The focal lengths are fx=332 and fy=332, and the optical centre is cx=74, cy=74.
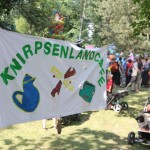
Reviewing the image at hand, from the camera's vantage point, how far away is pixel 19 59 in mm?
5023

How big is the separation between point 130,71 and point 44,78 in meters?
12.0

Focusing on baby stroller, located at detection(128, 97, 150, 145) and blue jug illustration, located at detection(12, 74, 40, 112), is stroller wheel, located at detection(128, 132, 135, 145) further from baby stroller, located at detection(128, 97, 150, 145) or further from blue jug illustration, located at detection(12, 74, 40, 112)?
blue jug illustration, located at detection(12, 74, 40, 112)

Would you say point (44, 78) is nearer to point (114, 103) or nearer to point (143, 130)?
point (143, 130)

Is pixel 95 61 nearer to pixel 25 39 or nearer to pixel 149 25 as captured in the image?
pixel 25 39

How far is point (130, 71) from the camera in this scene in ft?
55.8

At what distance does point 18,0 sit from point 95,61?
308 inches

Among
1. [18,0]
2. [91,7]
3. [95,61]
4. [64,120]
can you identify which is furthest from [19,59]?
[91,7]

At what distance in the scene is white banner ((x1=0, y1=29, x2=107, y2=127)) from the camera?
4.89 m

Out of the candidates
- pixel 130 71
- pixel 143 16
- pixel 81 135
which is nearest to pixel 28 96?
pixel 81 135

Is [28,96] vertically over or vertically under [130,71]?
under

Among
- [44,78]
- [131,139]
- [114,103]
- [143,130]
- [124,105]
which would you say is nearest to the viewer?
[44,78]

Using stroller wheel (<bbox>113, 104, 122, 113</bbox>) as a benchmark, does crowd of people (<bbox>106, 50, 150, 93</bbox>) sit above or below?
above

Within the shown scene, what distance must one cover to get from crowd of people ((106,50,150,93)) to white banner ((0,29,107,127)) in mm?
7292

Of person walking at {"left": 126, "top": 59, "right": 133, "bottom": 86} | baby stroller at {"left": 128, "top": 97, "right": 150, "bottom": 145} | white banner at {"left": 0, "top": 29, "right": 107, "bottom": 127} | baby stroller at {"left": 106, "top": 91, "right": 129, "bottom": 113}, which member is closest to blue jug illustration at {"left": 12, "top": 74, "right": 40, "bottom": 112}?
white banner at {"left": 0, "top": 29, "right": 107, "bottom": 127}
